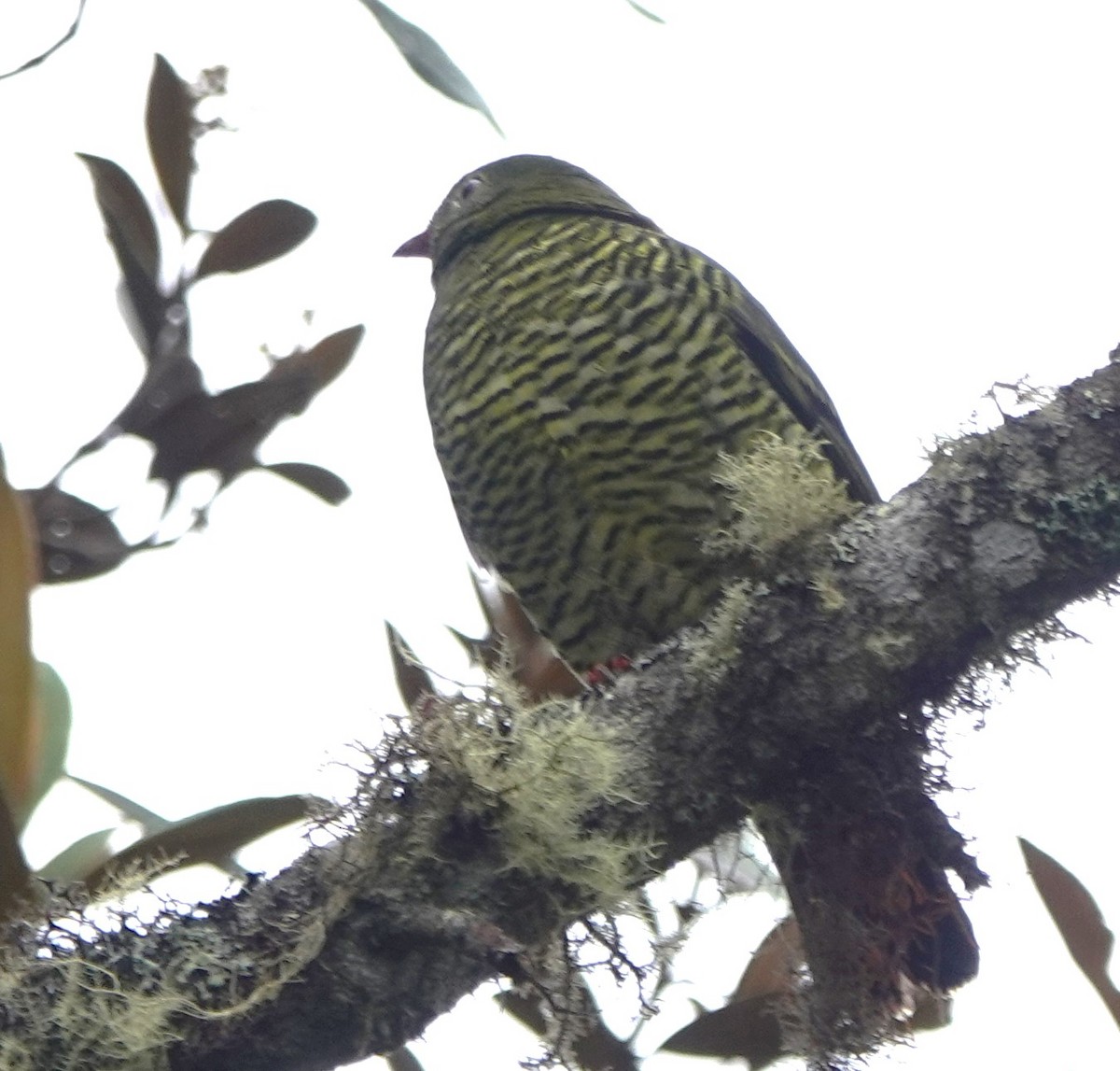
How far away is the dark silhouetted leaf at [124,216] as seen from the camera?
2404mm

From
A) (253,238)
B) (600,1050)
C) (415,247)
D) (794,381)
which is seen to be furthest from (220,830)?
(415,247)

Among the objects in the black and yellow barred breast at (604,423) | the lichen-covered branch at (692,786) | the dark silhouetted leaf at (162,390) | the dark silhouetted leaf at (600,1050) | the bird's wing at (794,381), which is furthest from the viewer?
the bird's wing at (794,381)

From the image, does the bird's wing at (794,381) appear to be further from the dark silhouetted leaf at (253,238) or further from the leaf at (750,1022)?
the leaf at (750,1022)

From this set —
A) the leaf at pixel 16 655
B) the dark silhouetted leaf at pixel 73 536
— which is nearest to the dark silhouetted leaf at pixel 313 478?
the dark silhouetted leaf at pixel 73 536

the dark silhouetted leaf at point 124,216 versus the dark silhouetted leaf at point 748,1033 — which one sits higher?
the dark silhouetted leaf at point 124,216

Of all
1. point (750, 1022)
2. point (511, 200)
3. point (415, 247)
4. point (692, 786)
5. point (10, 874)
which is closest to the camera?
point (10, 874)

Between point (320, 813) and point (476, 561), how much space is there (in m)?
1.28

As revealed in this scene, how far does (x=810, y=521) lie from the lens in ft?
6.65

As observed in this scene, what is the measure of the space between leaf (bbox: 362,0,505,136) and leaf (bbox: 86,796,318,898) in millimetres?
1171

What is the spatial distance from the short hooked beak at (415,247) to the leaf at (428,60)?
4.39 feet

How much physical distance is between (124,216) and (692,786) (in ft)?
4.16

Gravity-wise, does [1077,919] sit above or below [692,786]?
below

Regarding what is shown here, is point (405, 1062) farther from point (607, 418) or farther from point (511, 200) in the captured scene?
point (511, 200)

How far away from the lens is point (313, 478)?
8.50ft
